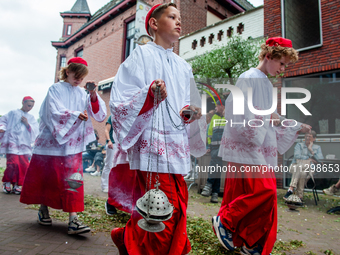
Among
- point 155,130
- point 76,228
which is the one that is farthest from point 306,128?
point 76,228

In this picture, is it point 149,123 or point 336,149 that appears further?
point 336,149

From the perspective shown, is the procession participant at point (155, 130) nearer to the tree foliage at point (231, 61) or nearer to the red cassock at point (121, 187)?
the red cassock at point (121, 187)

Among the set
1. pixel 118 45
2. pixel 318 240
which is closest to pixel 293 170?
pixel 318 240

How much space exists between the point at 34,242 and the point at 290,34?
920 cm

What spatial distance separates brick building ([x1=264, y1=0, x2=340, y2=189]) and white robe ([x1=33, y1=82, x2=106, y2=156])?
674cm

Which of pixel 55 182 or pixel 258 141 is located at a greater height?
pixel 258 141

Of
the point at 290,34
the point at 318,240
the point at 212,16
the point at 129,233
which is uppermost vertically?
the point at 212,16

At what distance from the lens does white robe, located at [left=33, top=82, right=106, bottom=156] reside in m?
3.13

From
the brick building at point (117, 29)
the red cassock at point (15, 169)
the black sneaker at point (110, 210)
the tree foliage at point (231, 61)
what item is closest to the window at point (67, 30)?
the brick building at point (117, 29)

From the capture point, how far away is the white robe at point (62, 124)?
3135mm

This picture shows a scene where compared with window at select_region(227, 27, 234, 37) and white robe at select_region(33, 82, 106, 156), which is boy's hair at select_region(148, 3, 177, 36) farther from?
window at select_region(227, 27, 234, 37)

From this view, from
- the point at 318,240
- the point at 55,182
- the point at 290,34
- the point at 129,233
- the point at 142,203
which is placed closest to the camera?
the point at 142,203

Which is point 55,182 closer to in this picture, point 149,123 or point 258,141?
point 149,123

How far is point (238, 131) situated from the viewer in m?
2.56
